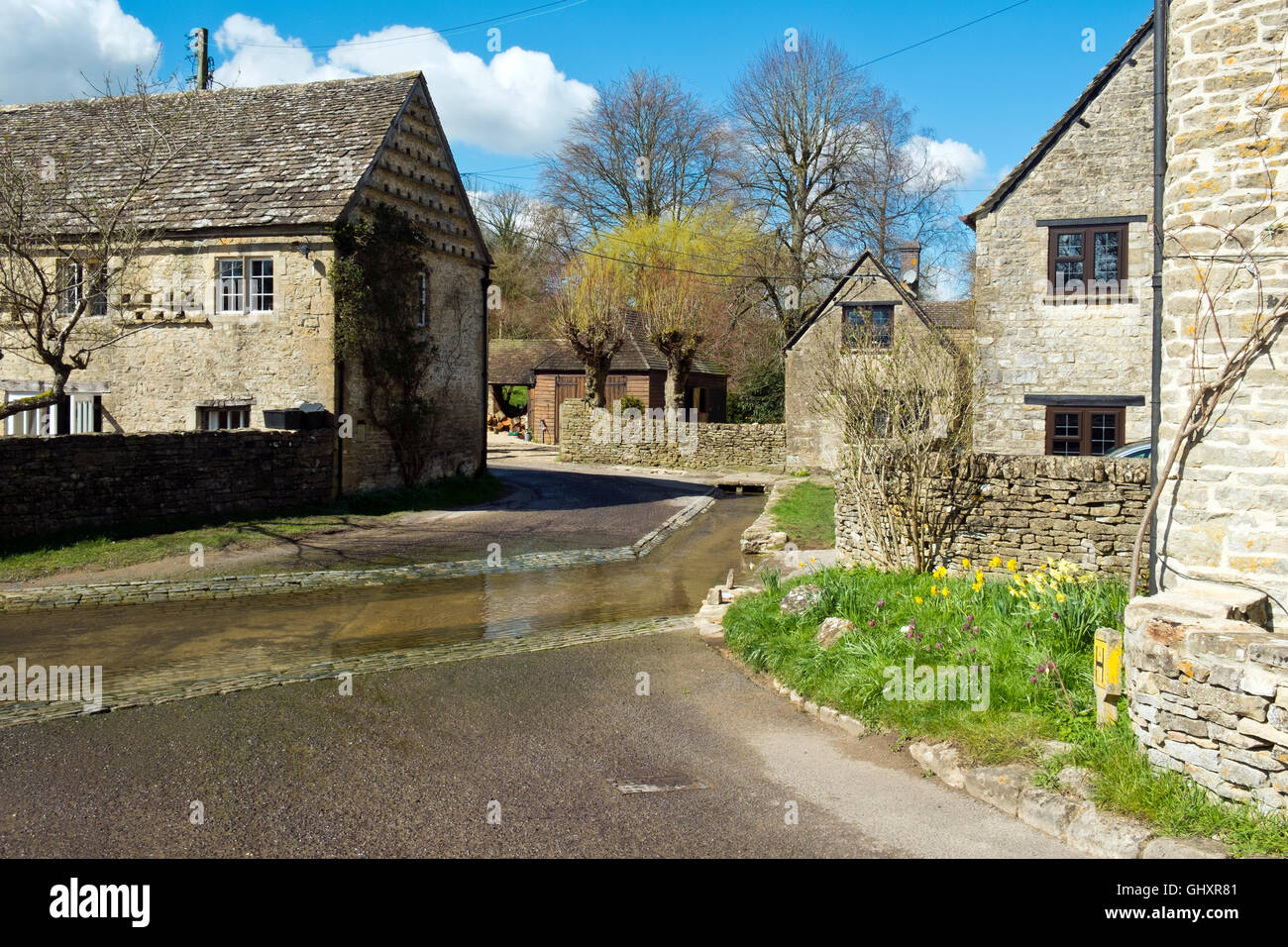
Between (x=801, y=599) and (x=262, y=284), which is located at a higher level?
(x=262, y=284)

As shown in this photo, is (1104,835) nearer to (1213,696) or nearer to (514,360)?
(1213,696)

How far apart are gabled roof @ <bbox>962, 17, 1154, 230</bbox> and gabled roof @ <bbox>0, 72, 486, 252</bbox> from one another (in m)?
13.1

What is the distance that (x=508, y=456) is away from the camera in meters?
37.9

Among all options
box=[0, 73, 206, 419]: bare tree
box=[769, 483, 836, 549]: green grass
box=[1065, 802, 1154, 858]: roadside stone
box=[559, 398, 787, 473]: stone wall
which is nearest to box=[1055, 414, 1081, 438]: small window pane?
box=[769, 483, 836, 549]: green grass

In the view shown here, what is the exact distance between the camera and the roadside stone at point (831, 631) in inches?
353

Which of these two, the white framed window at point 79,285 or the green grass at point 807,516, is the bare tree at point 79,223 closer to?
the white framed window at point 79,285

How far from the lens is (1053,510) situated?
1157 centimetres

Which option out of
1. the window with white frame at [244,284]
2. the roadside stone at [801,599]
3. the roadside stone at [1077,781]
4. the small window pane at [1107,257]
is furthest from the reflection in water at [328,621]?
the small window pane at [1107,257]

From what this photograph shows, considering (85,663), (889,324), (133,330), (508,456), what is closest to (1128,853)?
(85,663)

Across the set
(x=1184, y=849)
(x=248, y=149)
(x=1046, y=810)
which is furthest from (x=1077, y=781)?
(x=248, y=149)

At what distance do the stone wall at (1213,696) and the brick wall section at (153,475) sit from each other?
15149 millimetres

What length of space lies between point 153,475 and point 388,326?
20.2 feet

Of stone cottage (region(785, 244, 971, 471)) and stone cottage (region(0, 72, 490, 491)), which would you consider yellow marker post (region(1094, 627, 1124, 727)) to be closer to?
stone cottage (region(0, 72, 490, 491))

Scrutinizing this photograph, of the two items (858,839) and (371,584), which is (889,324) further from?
(858,839)
